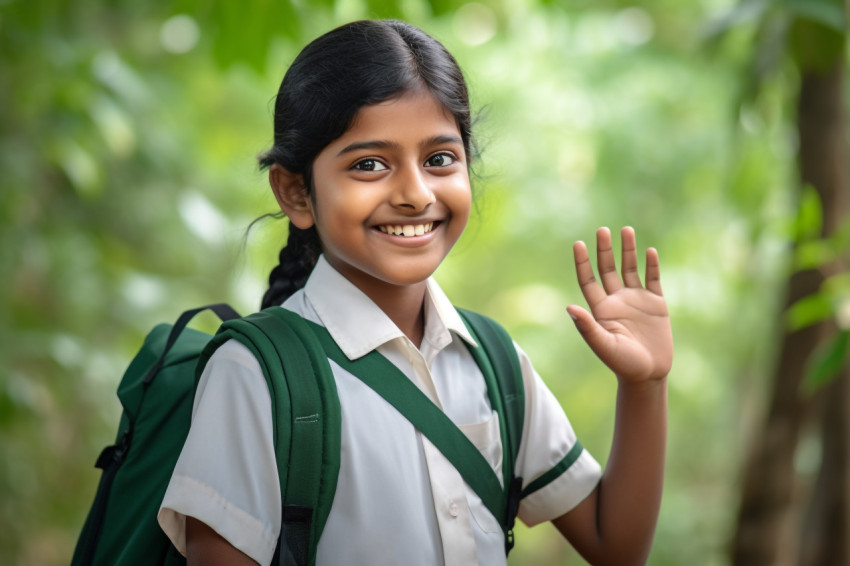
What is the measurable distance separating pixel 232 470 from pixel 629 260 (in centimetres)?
60

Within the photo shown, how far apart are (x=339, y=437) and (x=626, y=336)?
0.42m

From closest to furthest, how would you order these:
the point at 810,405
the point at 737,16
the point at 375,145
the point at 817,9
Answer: the point at 375,145 → the point at 817,9 → the point at 737,16 → the point at 810,405

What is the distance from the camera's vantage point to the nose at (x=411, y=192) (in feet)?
3.66

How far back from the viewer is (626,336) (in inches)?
47.8

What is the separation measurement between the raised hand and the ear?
37 centimetres

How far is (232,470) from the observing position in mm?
1014

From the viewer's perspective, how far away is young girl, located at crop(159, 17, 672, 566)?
1028 mm

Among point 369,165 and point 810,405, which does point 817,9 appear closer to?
point 369,165

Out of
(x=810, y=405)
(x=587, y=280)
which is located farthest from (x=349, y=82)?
(x=810, y=405)

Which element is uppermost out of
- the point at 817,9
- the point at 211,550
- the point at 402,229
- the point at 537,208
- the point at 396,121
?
the point at 537,208

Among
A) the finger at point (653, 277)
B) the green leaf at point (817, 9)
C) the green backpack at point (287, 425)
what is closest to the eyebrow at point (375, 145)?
the green backpack at point (287, 425)

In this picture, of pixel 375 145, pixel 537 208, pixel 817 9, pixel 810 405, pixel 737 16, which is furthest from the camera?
pixel 537 208

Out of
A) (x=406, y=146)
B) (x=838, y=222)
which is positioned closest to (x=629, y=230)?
(x=406, y=146)

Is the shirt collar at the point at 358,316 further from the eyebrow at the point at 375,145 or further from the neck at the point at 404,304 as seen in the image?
the eyebrow at the point at 375,145
